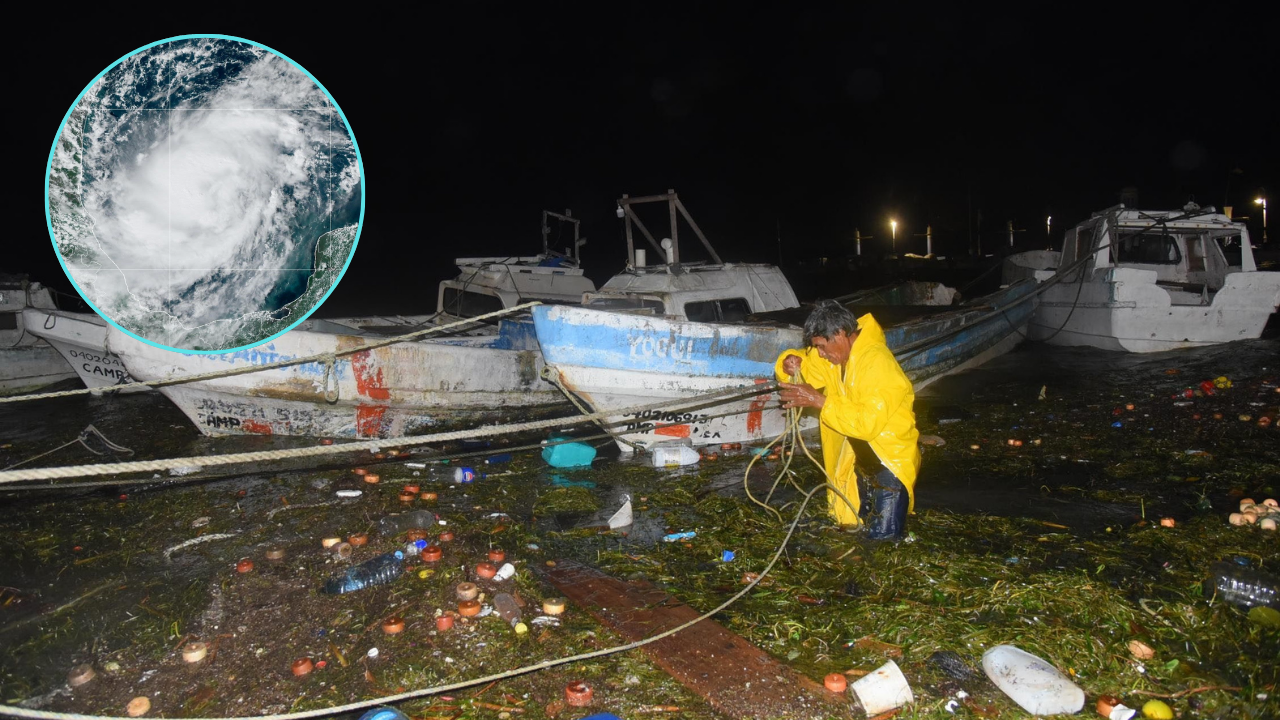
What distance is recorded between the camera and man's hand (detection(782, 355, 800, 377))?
15.8 feet

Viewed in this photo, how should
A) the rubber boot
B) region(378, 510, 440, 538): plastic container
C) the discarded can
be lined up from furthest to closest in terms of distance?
1. region(378, 510, 440, 538): plastic container
2. the rubber boot
3. the discarded can

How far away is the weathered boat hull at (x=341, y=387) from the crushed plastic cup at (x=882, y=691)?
6.03 m

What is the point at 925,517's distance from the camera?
16.0ft

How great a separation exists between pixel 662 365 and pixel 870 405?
9.04 ft

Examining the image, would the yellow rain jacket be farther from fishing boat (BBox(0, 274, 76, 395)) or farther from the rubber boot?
fishing boat (BBox(0, 274, 76, 395))

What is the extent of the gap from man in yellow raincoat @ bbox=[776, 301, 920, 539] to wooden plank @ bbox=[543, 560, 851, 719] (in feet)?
4.70

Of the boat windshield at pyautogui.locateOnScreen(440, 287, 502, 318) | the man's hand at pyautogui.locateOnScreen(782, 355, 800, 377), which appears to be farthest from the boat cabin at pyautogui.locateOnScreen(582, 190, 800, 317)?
the boat windshield at pyautogui.locateOnScreen(440, 287, 502, 318)

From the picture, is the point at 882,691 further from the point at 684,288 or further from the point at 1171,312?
the point at 1171,312

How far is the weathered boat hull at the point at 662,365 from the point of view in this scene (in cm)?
638

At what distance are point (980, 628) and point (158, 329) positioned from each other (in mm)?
6484

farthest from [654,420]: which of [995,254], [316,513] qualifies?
[995,254]

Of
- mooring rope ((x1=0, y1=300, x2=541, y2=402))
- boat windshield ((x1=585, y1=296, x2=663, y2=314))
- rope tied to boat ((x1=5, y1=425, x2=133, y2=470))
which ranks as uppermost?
boat windshield ((x1=585, y1=296, x2=663, y2=314))

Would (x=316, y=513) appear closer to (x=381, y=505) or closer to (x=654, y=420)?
(x=381, y=505)

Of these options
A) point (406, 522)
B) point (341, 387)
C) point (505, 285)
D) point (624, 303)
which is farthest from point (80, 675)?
point (505, 285)
